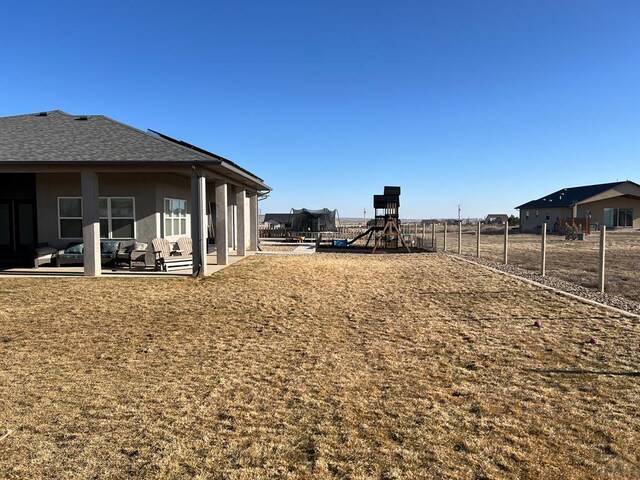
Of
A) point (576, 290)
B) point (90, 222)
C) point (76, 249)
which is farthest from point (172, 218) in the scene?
point (576, 290)

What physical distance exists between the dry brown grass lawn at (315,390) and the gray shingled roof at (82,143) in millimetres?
4325

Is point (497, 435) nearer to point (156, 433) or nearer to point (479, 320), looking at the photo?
point (156, 433)

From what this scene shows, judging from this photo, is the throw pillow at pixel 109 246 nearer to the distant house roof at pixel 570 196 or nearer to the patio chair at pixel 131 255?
the patio chair at pixel 131 255

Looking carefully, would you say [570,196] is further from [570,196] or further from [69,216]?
[69,216]

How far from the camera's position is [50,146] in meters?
12.8

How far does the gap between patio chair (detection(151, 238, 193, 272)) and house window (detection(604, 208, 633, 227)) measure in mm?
49081

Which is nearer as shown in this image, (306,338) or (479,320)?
(306,338)

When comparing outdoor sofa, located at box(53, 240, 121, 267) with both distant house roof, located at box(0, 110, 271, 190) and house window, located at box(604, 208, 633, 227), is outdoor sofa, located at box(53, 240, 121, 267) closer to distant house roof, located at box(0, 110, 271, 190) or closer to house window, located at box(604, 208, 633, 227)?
distant house roof, located at box(0, 110, 271, 190)

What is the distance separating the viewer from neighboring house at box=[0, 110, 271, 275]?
469 inches

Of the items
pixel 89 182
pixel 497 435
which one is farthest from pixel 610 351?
pixel 89 182

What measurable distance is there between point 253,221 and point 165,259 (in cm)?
925

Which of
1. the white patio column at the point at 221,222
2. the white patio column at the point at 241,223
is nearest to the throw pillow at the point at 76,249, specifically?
the white patio column at the point at 221,222

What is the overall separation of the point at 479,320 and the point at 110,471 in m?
6.29

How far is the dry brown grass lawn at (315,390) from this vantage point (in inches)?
128
